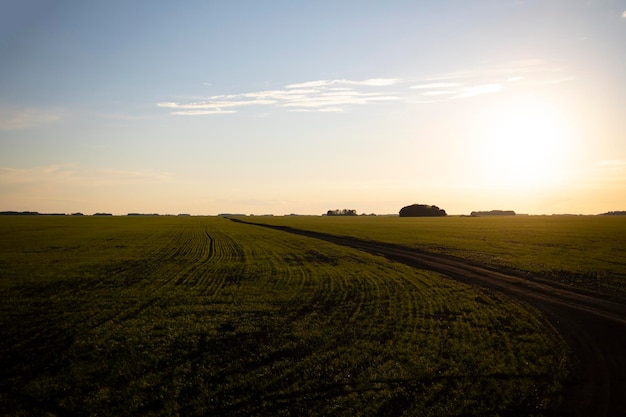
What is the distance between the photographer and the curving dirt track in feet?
37.2

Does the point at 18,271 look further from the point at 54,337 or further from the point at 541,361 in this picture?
the point at 541,361

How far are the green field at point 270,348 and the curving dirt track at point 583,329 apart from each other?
0.62 metres

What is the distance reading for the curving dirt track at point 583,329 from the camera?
11352 mm

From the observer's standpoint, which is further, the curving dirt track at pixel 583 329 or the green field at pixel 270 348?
the green field at pixel 270 348

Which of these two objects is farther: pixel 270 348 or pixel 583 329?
pixel 583 329

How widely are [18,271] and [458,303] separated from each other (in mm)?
33003

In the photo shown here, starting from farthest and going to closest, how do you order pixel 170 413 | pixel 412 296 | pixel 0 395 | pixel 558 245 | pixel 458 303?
pixel 558 245 → pixel 412 296 → pixel 458 303 → pixel 0 395 → pixel 170 413

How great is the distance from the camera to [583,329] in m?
17.6

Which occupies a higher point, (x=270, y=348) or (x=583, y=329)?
(x=583, y=329)

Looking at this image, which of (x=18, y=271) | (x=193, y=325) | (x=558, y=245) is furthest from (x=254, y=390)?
(x=558, y=245)

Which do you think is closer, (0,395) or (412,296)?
(0,395)

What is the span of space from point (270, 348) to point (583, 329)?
13295 mm

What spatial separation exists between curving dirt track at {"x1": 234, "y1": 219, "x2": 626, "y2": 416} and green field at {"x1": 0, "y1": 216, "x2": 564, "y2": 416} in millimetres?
619

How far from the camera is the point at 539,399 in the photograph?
11523 millimetres
